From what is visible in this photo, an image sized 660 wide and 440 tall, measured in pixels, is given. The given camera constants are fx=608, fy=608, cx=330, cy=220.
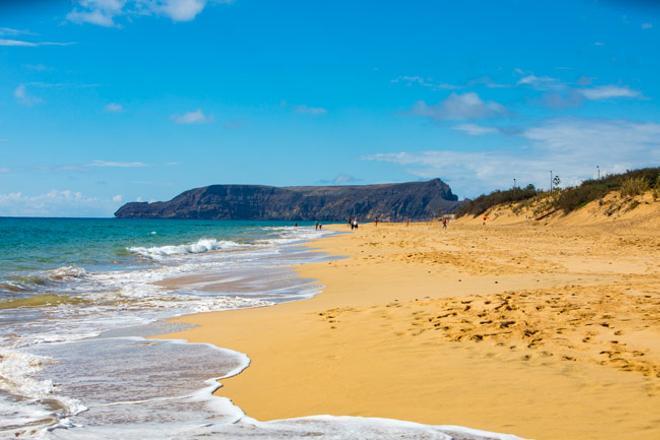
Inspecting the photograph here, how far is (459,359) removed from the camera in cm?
657

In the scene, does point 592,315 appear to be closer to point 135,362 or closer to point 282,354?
point 282,354

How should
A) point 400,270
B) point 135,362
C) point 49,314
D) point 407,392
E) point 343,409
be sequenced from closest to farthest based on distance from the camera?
1. point 343,409
2. point 407,392
3. point 135,362
4. point 49,314
5. point 400,270

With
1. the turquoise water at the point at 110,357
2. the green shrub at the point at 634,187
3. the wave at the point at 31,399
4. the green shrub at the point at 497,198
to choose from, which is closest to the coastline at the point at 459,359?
the turquoise water at the point at 110,357

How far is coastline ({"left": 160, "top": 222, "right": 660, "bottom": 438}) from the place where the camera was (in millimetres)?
4934

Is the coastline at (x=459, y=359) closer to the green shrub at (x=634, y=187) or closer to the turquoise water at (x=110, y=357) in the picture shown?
the turquoise water at (x=110, y=357)

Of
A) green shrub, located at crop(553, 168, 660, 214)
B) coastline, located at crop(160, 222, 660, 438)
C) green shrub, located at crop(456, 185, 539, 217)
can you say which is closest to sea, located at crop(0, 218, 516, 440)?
coastline, located at crop(160, 222, 660, 438)

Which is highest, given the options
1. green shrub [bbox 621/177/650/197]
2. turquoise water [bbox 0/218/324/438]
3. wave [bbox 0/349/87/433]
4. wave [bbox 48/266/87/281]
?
green shrub [bbox 621/177/650/197]

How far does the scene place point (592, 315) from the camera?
8148 mm

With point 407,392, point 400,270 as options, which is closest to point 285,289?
point 400,270

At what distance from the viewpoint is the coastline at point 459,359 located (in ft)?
16.2

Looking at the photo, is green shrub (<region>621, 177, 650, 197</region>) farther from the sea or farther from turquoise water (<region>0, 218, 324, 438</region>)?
the sea

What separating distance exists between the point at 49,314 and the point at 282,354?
257 inches

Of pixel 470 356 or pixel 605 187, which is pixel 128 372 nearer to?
pixel 470 356

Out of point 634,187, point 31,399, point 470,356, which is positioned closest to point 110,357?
point 31,399
